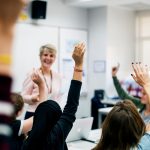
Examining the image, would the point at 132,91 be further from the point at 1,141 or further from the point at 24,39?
the point at 1,141

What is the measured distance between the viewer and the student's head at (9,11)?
1.35 ft

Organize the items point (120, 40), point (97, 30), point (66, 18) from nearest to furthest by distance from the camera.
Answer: point (66, 18) < point (97, 30) < point (120, 40)

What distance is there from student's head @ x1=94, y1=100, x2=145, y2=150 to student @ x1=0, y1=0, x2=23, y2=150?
112 cm

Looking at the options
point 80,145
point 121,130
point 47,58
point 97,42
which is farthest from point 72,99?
point 97,42

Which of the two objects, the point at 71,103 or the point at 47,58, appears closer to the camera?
the point at 71,103

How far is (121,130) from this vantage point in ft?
4.83

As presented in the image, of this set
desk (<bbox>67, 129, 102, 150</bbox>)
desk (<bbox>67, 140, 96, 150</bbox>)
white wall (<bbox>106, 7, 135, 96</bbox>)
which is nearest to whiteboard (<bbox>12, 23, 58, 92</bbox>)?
white wall (<bbox>106, 7, 135, 96</bbox>)

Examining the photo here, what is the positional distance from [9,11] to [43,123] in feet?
2.76

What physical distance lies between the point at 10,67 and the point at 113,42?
621 cm

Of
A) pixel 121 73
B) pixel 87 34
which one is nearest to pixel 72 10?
pixel 87 34

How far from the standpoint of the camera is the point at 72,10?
6.36m

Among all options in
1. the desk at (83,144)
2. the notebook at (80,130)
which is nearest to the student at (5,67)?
the desk at (83,144)

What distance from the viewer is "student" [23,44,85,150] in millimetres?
1214

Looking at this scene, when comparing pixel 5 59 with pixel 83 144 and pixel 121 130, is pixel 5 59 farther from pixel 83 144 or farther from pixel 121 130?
pixel 83 144
